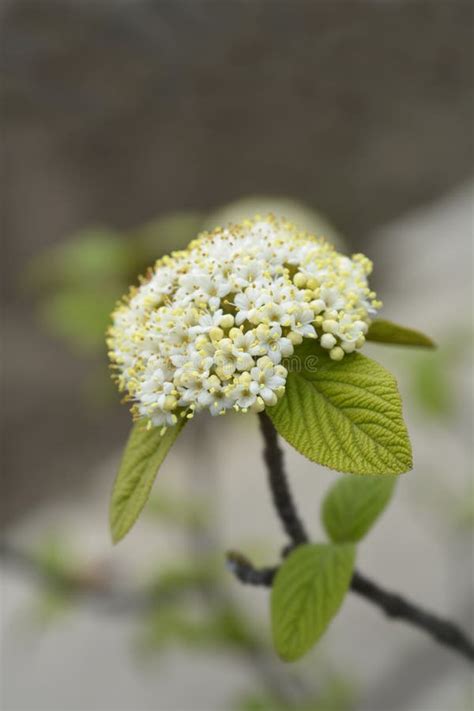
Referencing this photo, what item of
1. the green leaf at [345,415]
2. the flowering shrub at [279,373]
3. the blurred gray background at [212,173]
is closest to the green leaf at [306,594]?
the flowering shrub at [279,373]

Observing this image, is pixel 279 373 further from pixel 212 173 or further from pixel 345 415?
pixel 212 173

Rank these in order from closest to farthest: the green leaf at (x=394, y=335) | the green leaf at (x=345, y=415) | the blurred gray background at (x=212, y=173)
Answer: the green leaf at (x=345, y=415) < the green leaf at (x=394, y=335) < the blurred gray background at (x=212, y=173)

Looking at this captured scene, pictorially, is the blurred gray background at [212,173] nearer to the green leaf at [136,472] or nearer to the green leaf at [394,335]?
→ the green leaf at [394,335]

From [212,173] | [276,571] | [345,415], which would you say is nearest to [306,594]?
[276,571]

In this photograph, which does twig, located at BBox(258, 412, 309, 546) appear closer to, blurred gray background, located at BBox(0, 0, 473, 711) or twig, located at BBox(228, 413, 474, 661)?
twig, located at BBox(228, 413, 474, 661)

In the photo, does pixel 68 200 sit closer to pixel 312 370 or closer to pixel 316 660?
pixel 316 660

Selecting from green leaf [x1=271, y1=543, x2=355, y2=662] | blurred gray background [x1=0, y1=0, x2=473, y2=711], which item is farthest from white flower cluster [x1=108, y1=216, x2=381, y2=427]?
blurred gray background [x1=0, y1=0, x2=473, y2=711]

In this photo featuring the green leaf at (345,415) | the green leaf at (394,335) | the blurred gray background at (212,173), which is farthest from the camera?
the blurred gray background at (212,173)

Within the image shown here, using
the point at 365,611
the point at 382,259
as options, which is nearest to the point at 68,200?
the point at 382,259
